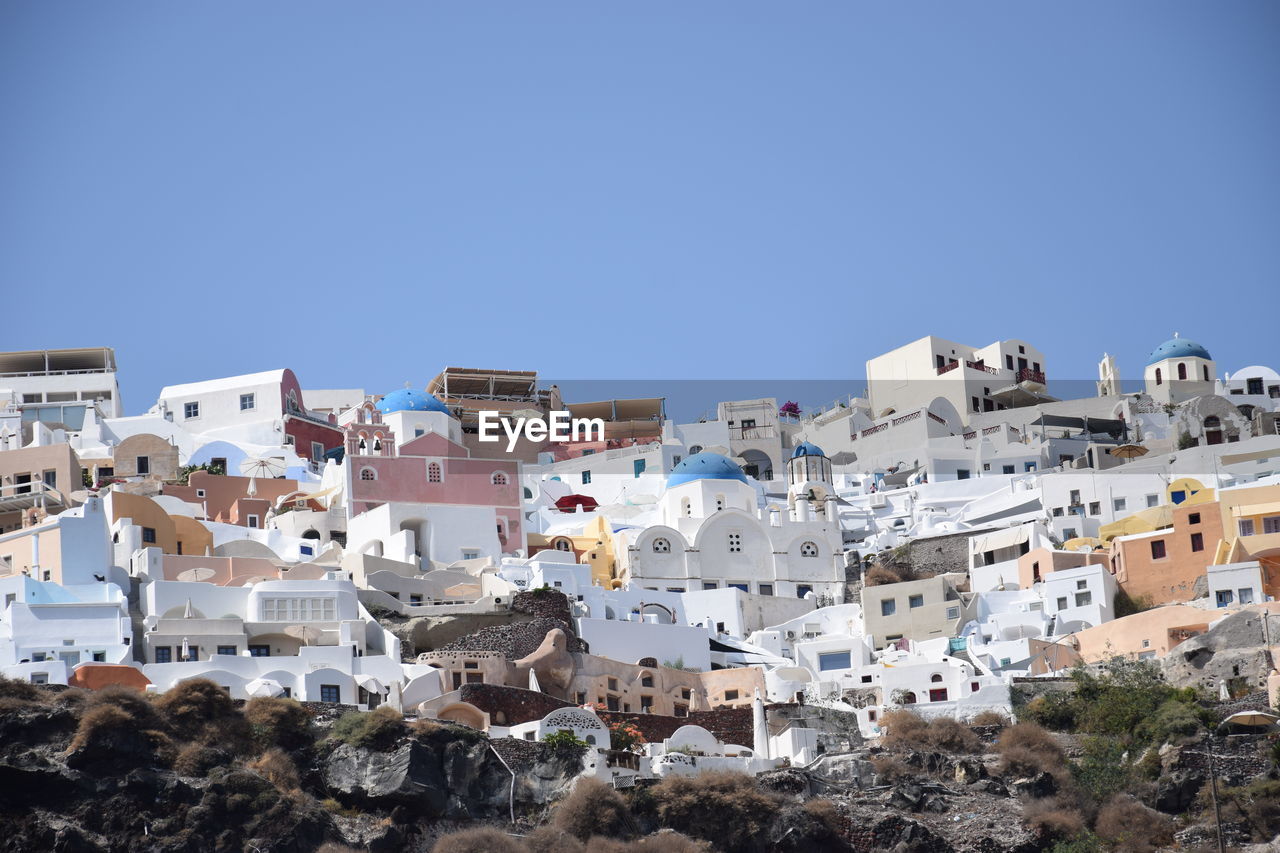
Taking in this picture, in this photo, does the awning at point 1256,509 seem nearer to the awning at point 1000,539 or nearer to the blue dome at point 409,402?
the awning at point 1000,539

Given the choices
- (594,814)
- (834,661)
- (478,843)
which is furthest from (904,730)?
(478,843)

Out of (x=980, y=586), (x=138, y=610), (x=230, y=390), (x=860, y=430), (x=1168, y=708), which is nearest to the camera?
(x=1168, y=708)

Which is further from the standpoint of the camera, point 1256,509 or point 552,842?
point 1256,509

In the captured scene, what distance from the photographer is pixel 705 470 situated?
80.8m

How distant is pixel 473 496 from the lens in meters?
75.6

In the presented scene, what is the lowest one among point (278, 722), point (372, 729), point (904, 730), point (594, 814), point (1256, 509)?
point (594, 814)

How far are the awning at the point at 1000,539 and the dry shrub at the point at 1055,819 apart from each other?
2078cm

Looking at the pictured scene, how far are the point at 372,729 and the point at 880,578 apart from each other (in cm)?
2504

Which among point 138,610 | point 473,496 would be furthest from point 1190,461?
point 138,610

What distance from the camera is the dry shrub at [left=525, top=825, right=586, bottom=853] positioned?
162 feet

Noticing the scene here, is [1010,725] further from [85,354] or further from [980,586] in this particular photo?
[85,354]

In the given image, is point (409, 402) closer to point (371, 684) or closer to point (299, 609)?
point (299, 609)

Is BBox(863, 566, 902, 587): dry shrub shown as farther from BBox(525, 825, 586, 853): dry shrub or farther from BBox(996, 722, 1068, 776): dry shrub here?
BBox(525, 825, 586, 853): dry shrub

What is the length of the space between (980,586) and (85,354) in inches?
1700
